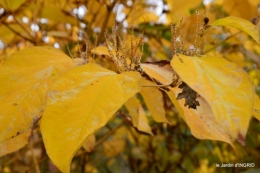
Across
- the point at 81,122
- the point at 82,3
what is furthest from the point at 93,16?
the point at 81,122

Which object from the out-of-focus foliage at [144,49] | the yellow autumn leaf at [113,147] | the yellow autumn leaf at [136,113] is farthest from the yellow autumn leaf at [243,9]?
the yellow autumn leaf at [113,147]

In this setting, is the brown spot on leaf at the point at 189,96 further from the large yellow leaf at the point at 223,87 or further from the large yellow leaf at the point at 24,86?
the large yellow leaf at the point at 24,86

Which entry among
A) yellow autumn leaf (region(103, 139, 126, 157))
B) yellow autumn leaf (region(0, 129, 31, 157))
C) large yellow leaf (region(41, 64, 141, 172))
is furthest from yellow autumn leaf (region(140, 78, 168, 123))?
yellow autumn leaf (region(103, 139, 126, 157))

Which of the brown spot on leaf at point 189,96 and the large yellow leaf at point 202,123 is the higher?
the brown spot on leaf at point 189,96

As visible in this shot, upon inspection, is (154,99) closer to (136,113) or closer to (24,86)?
(136,113)

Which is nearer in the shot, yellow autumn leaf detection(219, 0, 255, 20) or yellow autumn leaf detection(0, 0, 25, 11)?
yellow autumn leaf detection(0, 0, 25, 11)

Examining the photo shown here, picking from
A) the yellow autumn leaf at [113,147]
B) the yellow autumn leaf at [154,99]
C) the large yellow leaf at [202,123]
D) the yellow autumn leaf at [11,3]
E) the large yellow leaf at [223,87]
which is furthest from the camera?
the yellow autumn leaf at [113,147]

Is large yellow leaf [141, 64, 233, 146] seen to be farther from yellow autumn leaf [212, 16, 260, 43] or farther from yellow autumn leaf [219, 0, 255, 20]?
yellow autumn leaf [219, 0, 255, 20]

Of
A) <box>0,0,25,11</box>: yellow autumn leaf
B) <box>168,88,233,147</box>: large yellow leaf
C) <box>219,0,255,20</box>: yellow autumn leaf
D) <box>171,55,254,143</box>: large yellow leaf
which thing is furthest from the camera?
<box>219,0,255,20</box>: yellow autumn leaf

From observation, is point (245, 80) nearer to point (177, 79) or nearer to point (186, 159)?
point (177, 79)
